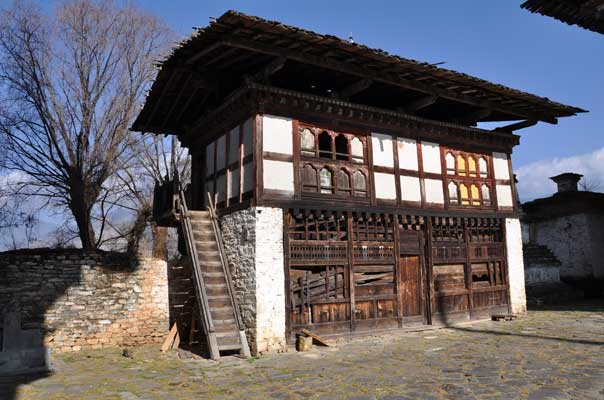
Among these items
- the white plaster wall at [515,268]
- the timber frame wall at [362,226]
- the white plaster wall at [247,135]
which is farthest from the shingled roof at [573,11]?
the white plaster wall at [515,268]

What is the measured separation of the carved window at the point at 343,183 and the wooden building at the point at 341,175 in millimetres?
32

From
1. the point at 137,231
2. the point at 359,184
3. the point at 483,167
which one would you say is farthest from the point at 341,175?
the point at 137,231

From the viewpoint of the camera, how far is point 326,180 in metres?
11.2

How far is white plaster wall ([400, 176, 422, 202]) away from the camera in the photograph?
12.4 meters

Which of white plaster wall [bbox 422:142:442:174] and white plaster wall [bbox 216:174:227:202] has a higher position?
white plaster wall [bbox 422:142:442:174]

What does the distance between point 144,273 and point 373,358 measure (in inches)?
279

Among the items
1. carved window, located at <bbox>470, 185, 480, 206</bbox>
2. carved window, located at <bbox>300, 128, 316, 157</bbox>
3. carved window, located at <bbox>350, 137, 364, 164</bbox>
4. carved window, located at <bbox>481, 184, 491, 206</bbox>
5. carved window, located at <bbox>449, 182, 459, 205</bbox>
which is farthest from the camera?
carved window, located at <bbox>481, 184, 491, 206</bbox>

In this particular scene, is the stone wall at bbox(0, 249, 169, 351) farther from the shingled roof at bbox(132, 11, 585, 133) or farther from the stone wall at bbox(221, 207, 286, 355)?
the shingled roof at bbox(132, 11, 585, 133)

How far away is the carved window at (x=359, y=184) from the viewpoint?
11.5m

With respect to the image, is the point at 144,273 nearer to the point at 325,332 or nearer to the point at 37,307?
the point at 37,307

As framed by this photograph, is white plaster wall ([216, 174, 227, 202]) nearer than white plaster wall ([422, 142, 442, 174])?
Yes

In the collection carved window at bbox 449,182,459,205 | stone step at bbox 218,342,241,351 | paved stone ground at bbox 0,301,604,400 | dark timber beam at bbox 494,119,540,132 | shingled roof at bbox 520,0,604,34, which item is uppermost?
dark timber beam at bbox 494,119,540,132

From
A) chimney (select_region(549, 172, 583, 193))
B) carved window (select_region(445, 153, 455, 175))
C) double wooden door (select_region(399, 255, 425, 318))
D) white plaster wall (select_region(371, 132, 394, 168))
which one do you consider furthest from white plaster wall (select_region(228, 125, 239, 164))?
chimney (select_region(549, 172, 583, 193))

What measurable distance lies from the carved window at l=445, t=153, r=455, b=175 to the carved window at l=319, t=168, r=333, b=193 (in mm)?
4125
